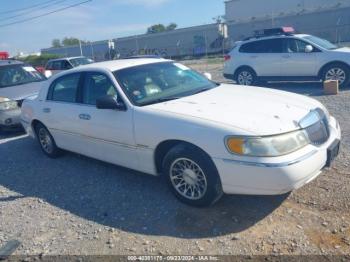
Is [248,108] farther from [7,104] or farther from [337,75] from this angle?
[337,75]

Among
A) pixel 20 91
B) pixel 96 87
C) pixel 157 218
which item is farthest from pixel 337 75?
pixel 20 91

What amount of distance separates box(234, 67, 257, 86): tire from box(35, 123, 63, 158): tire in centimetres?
696

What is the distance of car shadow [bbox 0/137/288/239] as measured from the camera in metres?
3.68

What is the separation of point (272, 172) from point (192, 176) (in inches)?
35.5

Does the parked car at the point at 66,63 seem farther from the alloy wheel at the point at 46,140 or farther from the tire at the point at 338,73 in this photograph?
the alloy wheel at the point at 46,140

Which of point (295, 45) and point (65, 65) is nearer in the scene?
point (295, 45)

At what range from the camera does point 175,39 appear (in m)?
46.7

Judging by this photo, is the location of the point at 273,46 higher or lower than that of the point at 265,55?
higher

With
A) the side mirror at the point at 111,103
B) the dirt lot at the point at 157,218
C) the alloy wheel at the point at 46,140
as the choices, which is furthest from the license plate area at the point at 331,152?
the alloy wheel at the point at 46,140

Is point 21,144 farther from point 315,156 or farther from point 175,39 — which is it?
point 175,39

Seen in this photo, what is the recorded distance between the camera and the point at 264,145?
11.0ft

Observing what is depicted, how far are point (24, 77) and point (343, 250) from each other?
882 centimetres

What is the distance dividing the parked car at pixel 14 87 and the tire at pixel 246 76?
5874mm

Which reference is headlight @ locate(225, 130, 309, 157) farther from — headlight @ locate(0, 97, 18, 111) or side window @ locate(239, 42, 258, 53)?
side window @ locate(239, 42, 258, 53)
